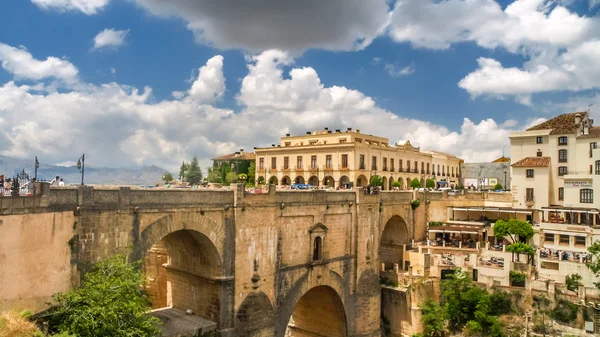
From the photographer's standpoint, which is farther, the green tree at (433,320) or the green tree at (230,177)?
the green tree at (230,177)

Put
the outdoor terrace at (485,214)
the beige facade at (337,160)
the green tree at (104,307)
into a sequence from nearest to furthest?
the green tree at (104,307), the outdoor terrace at (485,214), the beige facade at (337,160)

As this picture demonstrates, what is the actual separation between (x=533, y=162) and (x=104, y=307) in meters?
40.7

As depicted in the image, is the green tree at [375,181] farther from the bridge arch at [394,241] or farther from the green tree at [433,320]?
the green tree at [433,320]

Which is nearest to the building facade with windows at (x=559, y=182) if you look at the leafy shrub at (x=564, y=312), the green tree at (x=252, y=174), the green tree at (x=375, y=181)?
the leafy shrub at (x=564, y=312)

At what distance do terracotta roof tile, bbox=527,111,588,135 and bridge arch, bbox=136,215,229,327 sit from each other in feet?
122

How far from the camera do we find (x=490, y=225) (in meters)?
39.8

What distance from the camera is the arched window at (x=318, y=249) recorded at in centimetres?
→ 2587

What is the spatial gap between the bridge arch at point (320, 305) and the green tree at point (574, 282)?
15374mm

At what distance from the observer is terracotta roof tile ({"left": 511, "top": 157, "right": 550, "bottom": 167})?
4118 centimetres

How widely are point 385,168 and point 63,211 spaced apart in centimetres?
4651

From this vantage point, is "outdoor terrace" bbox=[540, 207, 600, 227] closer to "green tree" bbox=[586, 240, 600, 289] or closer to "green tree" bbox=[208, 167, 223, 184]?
"green tree" bbox=[586, 240, 600, 289]

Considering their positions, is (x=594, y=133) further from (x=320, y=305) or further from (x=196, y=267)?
(x=196, y=267)

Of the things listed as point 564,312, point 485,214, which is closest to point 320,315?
point 564,312

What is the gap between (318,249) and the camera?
85.6 ft
